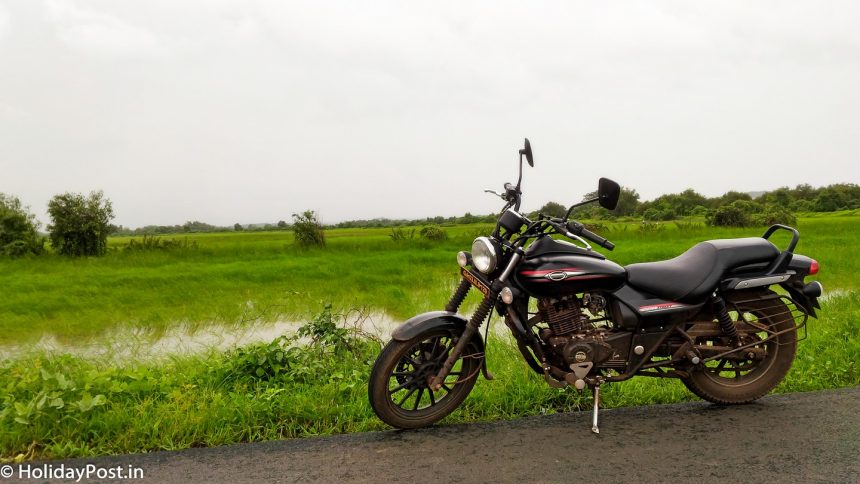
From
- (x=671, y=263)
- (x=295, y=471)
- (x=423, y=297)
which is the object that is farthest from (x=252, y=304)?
(x=671, y=263)

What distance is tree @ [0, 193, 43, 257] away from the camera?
1002 centimetres

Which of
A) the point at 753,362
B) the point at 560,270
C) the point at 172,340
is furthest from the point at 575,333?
the point at 172,340

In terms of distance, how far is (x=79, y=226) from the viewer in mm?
9781

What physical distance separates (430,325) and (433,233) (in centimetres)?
1252

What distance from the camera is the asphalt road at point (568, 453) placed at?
7.84 ft

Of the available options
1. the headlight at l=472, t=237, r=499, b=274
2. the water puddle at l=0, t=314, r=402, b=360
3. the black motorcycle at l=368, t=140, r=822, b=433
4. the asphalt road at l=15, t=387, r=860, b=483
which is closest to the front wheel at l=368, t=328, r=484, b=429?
the black motorcycle at l=368, t=140, r=822, b=433

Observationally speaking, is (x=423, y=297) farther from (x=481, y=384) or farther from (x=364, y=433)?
(x=364, y=433)

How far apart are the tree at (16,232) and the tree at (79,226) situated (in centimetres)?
72

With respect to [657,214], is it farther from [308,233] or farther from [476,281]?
[476,281]

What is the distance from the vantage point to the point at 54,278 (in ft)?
27.1

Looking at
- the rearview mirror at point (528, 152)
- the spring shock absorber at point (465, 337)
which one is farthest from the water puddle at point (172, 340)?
the rearview mirror at point (528, 152)

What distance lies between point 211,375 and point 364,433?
4.43ft

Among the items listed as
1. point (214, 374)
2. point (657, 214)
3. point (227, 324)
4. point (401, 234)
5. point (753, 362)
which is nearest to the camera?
point (753, 362)

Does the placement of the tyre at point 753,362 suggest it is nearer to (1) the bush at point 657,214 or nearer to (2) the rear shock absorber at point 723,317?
(2) the rear shock absorber at point 723,317
